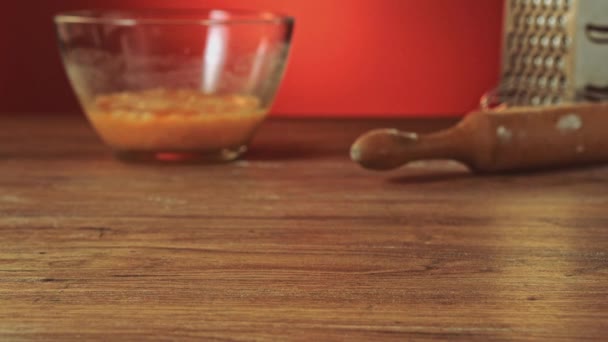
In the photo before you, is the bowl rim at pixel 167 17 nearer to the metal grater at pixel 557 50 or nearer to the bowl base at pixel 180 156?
the bowl base at pixel 180 156

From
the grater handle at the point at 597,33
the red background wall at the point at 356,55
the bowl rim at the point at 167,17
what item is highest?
the bowl rim at the point at 167,17

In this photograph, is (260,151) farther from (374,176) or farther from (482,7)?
(482,7)

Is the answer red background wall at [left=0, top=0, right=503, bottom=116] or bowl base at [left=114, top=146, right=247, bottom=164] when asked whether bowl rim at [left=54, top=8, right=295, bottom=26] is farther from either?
red background wall at [left=0, top=0, right=503, bottom=116]

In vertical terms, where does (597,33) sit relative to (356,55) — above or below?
above

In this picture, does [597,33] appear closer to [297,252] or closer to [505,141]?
[505,141]

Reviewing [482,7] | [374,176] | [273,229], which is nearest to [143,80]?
[374,176]

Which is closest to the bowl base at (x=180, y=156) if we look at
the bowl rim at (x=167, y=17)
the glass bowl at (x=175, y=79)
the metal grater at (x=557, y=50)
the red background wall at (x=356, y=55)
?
the glass bowl at (x=175, y=79)

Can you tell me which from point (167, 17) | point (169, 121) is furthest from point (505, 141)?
point (167, 17)
